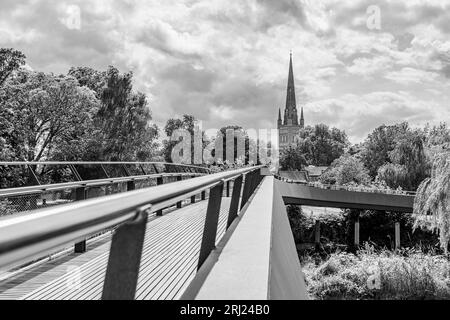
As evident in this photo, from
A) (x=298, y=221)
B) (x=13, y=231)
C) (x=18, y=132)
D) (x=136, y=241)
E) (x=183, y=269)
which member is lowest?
(x=298, y=221)

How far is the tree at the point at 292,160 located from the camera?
384 feet

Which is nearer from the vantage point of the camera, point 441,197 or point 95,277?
point 95,277

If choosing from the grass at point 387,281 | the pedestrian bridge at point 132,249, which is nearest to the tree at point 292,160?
the grass at point 387,281

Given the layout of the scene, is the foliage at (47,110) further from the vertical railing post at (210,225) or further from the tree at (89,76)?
the vertical railing post at (210,225)

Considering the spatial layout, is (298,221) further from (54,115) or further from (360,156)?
(360,156)

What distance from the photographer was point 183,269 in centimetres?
385

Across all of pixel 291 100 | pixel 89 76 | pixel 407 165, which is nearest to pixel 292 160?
pixel 407 165

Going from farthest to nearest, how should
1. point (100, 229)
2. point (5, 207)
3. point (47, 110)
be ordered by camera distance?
point (47, 110) < point (5, 207) < point (100, 229)

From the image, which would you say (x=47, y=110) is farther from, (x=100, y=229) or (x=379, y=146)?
(x=379, y=146)

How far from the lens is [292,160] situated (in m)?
117

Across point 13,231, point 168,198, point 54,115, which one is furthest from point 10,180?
point 54,115

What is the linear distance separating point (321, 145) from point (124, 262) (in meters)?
123
